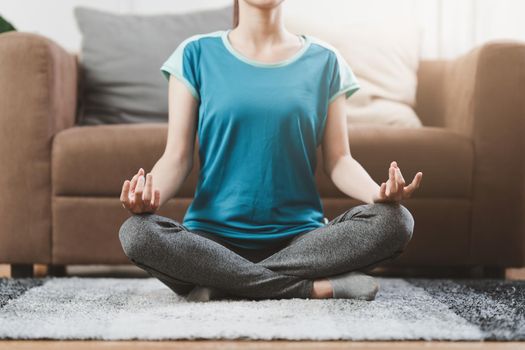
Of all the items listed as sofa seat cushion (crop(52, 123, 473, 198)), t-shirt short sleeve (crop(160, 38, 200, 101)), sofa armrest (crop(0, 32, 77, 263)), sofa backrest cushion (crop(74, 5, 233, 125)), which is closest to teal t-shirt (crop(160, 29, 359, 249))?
t-shirt short sleeve (crop(160, 38, 200, 101))

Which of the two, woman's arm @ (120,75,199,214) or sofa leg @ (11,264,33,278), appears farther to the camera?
sofa leg @ (11,264,33,278)

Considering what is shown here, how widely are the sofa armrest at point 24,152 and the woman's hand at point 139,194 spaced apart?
661 millimetres

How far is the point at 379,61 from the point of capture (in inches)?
92.6

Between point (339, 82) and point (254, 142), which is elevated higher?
point (339, 82)

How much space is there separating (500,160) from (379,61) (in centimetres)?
65

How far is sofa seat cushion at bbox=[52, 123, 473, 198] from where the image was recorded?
182 centimetres

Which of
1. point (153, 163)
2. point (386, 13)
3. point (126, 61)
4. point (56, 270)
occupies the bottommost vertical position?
point (56, 270)

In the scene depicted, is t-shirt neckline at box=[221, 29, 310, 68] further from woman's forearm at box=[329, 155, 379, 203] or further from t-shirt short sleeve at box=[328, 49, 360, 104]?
woman's forearm at box=[329, 155, 379, 203]

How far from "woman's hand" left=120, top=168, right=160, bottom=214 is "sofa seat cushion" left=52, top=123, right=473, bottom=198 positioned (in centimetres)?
57

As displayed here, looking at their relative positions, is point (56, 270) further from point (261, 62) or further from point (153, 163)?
point (261, 62)

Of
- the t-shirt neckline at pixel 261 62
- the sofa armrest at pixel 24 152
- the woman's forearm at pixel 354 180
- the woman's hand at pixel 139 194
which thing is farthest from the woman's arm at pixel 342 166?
the sofa armrest at pixel 24 152
